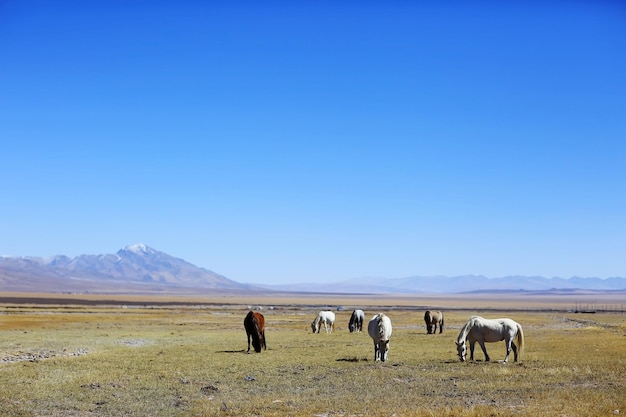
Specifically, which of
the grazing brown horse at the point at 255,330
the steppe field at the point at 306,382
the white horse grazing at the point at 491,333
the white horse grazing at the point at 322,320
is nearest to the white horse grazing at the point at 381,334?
the steppe field at the point at 306,382

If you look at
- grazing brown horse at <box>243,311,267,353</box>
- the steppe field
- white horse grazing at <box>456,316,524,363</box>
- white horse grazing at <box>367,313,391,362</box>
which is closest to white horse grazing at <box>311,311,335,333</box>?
the steppe field

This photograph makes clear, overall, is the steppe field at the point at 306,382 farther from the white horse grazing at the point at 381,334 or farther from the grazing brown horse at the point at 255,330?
the grazing brown horse at the point at 255,330

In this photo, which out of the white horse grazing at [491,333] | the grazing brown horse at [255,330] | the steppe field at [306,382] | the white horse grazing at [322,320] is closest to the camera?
the steppe field at [306,382]

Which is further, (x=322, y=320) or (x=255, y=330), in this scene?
(x=322, y=320)

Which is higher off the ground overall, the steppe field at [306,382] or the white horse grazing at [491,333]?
the white horse grazing at [491,333]

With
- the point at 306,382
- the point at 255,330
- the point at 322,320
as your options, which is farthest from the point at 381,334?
the point at 322,320

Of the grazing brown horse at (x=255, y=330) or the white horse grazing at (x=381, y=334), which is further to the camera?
the grazing brown horse at (x=255, y=330)

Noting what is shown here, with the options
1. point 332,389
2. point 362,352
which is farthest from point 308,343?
point 332,389

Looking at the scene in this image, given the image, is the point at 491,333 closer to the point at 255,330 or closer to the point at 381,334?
the point at 381,334

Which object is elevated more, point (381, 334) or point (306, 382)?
point (381, 334)

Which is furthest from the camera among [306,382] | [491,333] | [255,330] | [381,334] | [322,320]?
[322,320]

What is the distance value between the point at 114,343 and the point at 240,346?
6.45 m

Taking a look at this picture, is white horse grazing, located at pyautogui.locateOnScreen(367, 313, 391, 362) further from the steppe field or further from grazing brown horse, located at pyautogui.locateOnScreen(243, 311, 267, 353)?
grazing brown horse, located at pyautogui.locateOnScreen(243, 311, 267, 353)

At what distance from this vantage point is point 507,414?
13156mm
